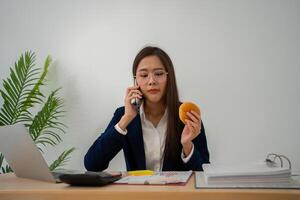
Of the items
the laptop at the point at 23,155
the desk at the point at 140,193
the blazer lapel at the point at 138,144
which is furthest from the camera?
the blazer lapel at the point at 138,144

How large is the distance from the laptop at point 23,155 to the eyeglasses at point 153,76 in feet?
2.42

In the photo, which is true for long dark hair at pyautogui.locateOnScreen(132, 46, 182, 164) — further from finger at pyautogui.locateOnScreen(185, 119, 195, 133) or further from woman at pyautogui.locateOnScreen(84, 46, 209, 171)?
finger at pyautogui.locateOnScreen(185, 119, 195, 133)

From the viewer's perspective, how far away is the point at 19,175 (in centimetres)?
100

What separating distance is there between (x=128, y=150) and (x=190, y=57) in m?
1.20

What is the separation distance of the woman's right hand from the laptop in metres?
0.49

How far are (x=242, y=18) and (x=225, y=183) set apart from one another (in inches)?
78.2

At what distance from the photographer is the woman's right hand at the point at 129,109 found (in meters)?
1.35

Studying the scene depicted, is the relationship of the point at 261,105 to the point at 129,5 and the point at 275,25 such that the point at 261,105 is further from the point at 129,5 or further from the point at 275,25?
the point at 129,5

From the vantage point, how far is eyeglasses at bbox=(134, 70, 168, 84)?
4.97 ft

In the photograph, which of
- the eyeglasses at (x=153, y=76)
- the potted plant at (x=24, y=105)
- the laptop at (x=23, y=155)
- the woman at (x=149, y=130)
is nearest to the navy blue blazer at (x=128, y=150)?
the woman at (x=149, y=130)

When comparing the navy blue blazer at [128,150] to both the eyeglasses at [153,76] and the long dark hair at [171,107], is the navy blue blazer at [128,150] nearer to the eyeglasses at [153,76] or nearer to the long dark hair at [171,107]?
the long dark hair at [171,107]

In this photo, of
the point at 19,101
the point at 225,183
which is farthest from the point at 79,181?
the point at 19,101

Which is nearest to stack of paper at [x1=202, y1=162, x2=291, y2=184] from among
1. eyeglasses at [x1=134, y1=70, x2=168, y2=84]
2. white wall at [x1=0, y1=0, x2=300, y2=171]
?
eyeglasses at [x1=134, y1=70, x2=168, y2=84]

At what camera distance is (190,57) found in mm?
2422
